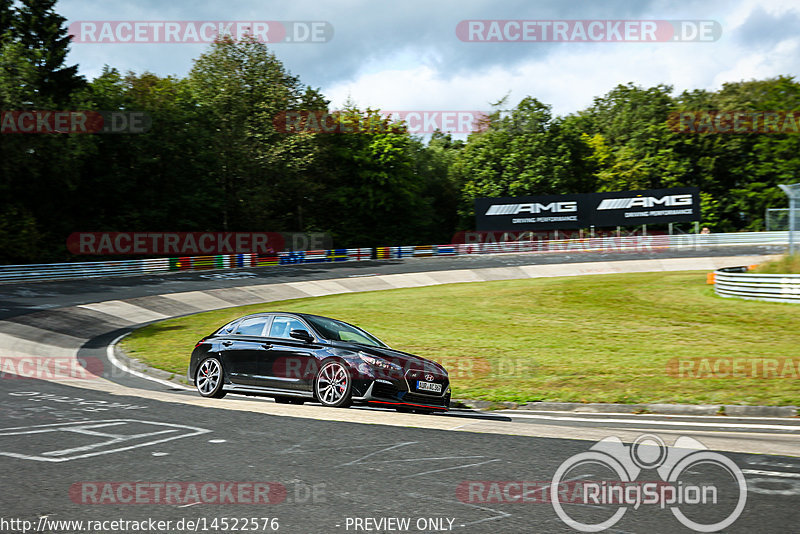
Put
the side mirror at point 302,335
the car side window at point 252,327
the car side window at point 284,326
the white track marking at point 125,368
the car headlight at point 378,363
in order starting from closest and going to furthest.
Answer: the car headlight at point 378,363 → the side mirror at point 302,335 → the car side window at point 284,326 → the car side window at point 252,327 → the white track marking at point 125,368

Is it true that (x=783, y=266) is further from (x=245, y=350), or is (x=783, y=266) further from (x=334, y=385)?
(x=245, y=350)

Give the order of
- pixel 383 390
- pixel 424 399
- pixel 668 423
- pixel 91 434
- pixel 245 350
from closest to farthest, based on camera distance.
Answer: pixel 91 434, pixel 668 423, pixel 383 390, pixel 424 399, pixel 245 350

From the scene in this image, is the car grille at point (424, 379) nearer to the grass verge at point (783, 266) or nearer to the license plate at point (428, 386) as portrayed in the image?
the license plate at point (428, 386)

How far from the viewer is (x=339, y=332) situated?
11.5m

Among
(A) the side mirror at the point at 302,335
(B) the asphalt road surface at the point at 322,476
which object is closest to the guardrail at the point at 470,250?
(A) the side mirror at the point at 302,335

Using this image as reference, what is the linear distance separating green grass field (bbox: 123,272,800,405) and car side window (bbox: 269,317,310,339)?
3.52 metres

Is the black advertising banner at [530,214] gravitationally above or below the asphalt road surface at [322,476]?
above

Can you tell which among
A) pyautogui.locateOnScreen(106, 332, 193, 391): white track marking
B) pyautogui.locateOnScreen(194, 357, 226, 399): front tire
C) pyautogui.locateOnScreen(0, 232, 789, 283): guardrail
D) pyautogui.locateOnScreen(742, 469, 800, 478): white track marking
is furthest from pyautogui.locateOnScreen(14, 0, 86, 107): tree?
→ pyautogui.locateOnScreen(742, 469, 800, 478): white track marking

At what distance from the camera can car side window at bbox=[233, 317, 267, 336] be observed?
11930 millimetres

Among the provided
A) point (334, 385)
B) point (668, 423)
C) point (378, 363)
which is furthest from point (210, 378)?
point (668, 423)

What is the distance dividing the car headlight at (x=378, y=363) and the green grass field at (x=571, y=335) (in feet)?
9.01

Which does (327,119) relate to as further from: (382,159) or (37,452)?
(37,452)

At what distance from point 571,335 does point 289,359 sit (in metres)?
10.9

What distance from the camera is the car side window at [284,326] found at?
1145 centimetres
